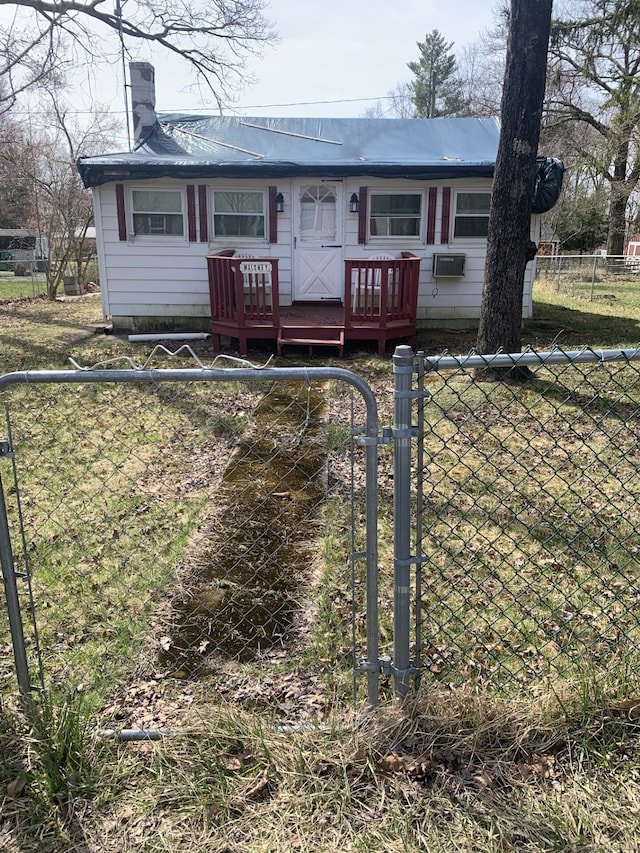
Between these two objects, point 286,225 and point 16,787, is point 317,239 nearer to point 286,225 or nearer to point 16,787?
point 286,225

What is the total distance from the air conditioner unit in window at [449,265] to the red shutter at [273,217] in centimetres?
272

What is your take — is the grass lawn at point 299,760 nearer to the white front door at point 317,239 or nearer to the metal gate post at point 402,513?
the metal gate post at point 402,513

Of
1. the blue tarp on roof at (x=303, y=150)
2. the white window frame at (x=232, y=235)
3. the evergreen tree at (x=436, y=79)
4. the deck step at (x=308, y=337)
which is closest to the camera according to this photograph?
the deck step at (x=308, y=337)

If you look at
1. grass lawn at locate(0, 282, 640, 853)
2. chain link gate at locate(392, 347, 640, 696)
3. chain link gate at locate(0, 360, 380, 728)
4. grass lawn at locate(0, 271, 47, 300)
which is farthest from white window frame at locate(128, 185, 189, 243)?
grass lawn at locate(0, 282, 640, 853)

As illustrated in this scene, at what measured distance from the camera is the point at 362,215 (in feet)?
35.2

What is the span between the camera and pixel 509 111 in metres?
6.48

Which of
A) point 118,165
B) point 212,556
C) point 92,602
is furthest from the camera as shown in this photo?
point 118,165

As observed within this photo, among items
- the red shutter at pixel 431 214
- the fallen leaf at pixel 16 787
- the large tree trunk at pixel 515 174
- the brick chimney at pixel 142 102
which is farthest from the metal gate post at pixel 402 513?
the brick chimney at pixel 142 102

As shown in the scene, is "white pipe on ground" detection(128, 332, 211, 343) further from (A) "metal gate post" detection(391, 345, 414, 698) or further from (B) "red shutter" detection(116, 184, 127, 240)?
(A) "metal gate post" detection(391, 345, 414, 698)

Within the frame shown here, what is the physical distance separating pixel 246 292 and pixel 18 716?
8.55 m

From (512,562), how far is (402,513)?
1.85 meters

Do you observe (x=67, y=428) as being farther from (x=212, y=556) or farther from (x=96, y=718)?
(x=96, y=718)

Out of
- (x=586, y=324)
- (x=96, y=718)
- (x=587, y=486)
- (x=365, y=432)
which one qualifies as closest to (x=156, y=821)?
(x=96, y=718)

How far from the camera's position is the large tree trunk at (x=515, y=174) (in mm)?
6223
